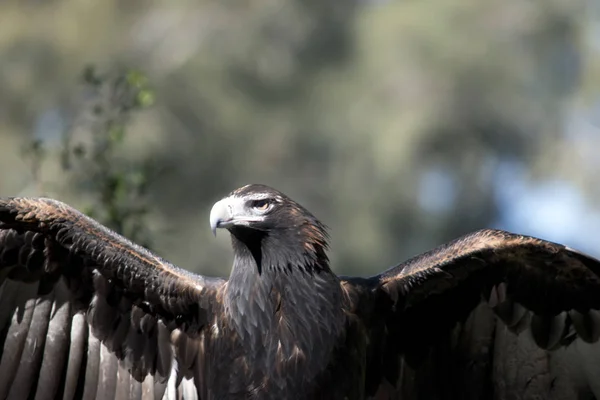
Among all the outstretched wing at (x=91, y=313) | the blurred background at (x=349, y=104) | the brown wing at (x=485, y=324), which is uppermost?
the blurred background at (x=349, y=104)

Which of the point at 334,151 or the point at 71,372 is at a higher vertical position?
the point at 334,151

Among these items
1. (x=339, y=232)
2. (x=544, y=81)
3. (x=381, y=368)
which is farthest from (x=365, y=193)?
(x=381, y=368)

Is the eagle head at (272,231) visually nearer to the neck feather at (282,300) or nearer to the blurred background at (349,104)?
the neck feather at (282,300)

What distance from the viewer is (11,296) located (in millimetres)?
8961

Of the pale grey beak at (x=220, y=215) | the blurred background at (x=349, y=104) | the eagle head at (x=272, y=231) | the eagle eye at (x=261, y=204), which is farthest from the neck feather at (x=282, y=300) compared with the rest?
the blurred background at (x=349, y=104)

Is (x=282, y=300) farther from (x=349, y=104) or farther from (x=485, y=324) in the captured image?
(x=349, y=104)

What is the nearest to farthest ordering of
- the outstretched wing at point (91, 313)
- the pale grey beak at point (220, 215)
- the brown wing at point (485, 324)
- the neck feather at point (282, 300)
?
the pale grey beak at point (220, 215)
the neck feather at point (282, 300)
the outstretched wing at point (91, 313)
the brown wing at point (485, 324)

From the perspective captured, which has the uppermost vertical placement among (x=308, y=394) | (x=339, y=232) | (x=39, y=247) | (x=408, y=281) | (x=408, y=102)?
(x=408, y=102)

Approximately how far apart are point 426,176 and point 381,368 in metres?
21.1

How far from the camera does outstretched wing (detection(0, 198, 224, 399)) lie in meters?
8.74

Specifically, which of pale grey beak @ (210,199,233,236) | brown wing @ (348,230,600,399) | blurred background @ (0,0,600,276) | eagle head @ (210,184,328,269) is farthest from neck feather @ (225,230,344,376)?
blurred background @ (0,0,600,276)

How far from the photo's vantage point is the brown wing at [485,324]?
8852mm

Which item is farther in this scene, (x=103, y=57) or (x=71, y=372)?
(x=103, y=57)

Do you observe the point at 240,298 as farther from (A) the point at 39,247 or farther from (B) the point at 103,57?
(B) the point at 103,57
